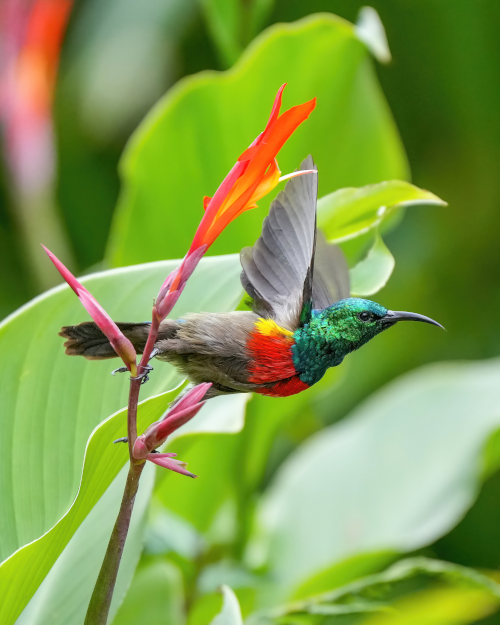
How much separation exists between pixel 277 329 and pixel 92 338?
0.09 m

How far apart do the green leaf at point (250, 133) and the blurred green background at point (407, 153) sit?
0.36 metres

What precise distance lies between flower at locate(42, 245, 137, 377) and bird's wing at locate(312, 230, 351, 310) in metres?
A: 0.15

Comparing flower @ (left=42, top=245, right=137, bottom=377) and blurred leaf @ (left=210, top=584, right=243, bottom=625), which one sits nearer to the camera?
flower @ (left=42, top=245, right=137, bottom=377)

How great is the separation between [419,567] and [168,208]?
45cm

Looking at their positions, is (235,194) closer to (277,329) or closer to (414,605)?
(277,329)

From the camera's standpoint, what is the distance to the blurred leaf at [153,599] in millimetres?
807

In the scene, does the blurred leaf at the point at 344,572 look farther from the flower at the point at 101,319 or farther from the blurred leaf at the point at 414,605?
the flower at the point at 101,319

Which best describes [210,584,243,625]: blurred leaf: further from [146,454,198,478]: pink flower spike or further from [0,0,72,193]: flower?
[0,0,72,193]: flower

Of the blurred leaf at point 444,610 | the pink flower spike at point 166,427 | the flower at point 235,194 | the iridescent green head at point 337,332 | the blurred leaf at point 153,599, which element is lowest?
the blurred leaf at point 444,610

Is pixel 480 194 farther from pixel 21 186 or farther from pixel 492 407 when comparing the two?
pixel 21 186

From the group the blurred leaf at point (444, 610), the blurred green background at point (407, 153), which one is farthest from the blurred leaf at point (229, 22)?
the blurred leaf at point (444, 610)

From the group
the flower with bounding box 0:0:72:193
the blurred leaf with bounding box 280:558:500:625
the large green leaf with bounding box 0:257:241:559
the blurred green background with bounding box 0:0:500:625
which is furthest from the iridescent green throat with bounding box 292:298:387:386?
the flower with bounding box 0:0:72:193

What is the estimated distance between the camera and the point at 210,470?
86 centimetres

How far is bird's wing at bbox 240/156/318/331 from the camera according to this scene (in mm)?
361
